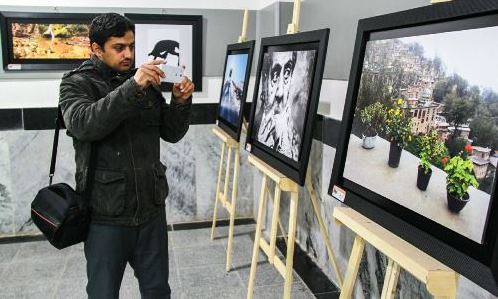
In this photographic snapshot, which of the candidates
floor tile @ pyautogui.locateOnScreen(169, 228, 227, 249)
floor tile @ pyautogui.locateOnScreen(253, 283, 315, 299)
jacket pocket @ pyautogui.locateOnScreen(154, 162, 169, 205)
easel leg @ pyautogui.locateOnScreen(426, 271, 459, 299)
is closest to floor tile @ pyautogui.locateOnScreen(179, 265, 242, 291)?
floor tile @ pyautogui.locateOnScreen(253, 283, 315, 299)

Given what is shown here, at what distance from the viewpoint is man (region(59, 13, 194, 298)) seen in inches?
58.4

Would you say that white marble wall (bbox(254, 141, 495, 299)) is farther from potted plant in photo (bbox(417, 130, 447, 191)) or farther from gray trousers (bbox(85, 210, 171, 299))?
gray trousers (bbox(85, 210, 171, 299))

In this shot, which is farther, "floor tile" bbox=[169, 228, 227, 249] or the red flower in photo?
"floor tile" bbox=[169, 228, 227, 249]

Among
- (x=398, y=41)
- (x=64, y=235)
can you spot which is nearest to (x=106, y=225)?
(x=64, y=235)

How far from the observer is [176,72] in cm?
159

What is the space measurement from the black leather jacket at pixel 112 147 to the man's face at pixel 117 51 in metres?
0.03

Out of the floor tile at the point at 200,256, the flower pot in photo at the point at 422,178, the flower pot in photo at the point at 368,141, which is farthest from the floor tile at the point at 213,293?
the flower pot in photo at the point at 422,178

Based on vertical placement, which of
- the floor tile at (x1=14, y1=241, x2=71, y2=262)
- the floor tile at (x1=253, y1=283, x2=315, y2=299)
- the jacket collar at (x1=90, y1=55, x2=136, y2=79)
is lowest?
the floor tile at (x1=14, y1=241, x2=71, y2=262)

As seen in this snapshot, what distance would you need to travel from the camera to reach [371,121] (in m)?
1.35

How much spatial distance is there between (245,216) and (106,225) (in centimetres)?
218

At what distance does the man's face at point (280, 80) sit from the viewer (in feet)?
6.49

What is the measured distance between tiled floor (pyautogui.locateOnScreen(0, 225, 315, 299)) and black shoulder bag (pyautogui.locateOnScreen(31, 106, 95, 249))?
1026 millimetres

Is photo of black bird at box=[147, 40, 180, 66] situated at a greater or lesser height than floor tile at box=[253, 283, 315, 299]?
greater

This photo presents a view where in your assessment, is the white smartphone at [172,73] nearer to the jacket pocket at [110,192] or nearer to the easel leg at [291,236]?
the jacket pocket at [110,192]
